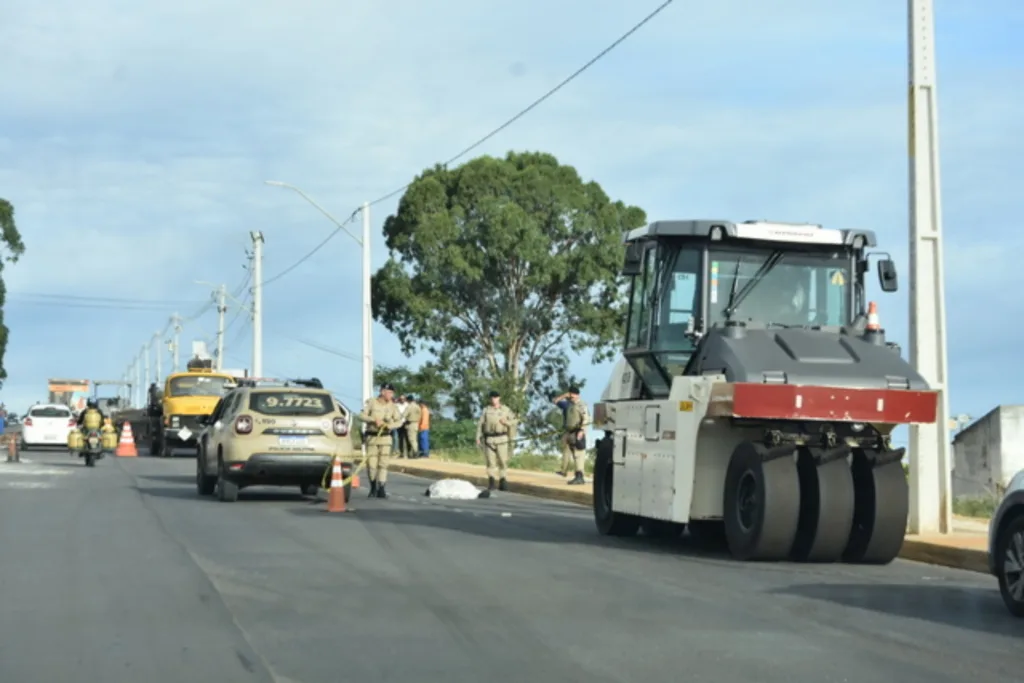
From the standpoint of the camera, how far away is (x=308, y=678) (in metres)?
8.60

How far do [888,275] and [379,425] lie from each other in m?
9.90

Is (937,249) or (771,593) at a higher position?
(937,249)

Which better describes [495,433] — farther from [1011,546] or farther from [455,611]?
[1011,546]

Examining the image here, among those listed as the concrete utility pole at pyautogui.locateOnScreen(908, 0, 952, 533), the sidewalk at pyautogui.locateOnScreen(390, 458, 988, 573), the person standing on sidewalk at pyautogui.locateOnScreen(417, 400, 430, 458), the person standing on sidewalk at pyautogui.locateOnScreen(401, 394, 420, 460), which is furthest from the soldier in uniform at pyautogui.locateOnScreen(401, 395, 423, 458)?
the concrete utility pole at pyautogui.locateOnScreen(908, 0, 952, 533)

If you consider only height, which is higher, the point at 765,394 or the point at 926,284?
the point at 926,284

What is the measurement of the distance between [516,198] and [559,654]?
44.1m

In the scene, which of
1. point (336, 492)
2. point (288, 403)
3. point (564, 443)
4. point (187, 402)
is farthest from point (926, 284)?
point (187, 402)

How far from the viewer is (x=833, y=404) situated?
14.9m

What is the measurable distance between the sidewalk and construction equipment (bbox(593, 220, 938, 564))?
0.66 meters

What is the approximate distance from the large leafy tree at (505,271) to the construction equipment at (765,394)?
34157 mm

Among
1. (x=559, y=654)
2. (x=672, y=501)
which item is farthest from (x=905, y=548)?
(x=559, y=654)

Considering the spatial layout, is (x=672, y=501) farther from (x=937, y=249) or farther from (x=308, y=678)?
(x=308, y=678)

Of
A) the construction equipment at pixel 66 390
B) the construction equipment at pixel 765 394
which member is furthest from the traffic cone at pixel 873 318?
the construction equipment at pixel 66 390

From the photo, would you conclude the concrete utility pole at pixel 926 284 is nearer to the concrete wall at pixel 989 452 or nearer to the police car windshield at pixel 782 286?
the police car windshield at pixel 782 286
